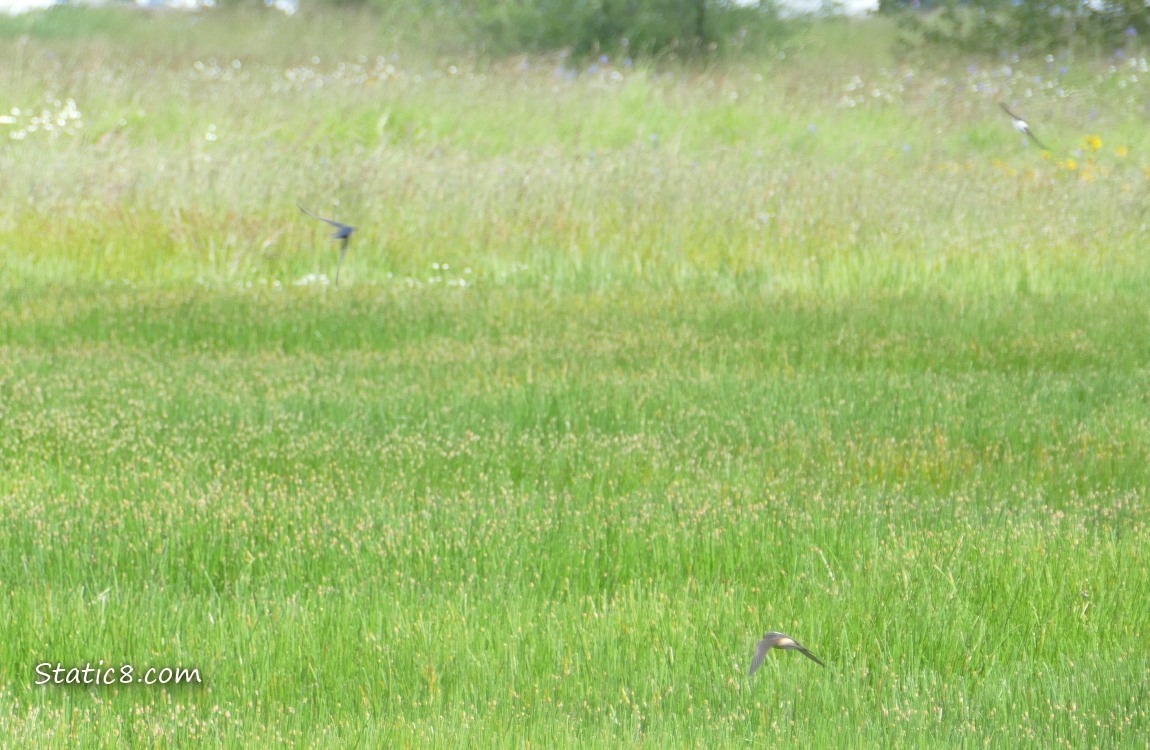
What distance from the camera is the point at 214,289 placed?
32.4 feet

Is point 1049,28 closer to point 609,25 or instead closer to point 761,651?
point 609,25

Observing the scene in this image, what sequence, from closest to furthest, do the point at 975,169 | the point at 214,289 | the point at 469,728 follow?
the point at 469,728 < the point at 214,289 < the point at 975,169

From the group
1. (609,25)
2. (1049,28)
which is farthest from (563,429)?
(1049,28)

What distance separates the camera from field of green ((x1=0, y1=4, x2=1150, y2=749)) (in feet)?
10.8

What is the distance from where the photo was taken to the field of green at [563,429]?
3.29 metres

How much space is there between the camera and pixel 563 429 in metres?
6.00

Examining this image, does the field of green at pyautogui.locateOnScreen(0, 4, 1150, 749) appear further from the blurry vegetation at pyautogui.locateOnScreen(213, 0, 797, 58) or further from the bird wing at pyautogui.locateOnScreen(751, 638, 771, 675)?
the blurry vegetation at pyautogui.locateOnScreen(213, 0, 797, 58)

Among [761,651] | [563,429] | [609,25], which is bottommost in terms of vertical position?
[563,429]

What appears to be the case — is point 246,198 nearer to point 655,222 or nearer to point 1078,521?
point 655,222

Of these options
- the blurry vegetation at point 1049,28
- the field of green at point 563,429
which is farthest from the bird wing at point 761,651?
the blurry vegetation at point 1049,28

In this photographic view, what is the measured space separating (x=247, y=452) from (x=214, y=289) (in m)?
4.70

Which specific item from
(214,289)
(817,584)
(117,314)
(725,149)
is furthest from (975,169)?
(817,584)

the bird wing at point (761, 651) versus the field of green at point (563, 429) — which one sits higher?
the bird wing at point (761, 651)

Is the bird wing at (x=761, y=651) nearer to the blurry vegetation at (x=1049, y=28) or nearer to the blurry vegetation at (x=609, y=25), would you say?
the blurry vegetation at (x=609, y=25)
